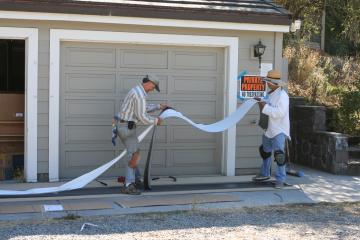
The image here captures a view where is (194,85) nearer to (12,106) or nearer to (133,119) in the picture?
(133,119)

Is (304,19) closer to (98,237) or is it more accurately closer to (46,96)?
(46,96)

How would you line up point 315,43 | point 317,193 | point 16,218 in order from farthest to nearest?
point 315,43 < point 317,193 < point 16,218

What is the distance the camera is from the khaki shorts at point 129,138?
8703 mm

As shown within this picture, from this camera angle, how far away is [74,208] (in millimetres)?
7840

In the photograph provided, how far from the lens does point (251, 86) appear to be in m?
10.5

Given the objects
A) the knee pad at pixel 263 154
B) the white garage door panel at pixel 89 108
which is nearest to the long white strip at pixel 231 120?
the knee pad at pixel 263 154

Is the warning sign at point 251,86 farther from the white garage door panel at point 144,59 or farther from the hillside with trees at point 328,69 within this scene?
the hillside with trees at point 328,69

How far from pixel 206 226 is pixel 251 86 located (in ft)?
12.7

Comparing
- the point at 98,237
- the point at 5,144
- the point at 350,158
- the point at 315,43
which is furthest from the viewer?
the point at 315,43

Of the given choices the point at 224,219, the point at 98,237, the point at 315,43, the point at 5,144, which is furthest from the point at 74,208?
the point at 315,43

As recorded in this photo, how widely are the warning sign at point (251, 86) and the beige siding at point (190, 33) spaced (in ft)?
0.47

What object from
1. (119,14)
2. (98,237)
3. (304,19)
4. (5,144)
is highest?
(304,19)

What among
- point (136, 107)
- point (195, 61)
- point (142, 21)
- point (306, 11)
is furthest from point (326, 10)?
point (136, 107)

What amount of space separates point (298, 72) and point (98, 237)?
34.3ft
